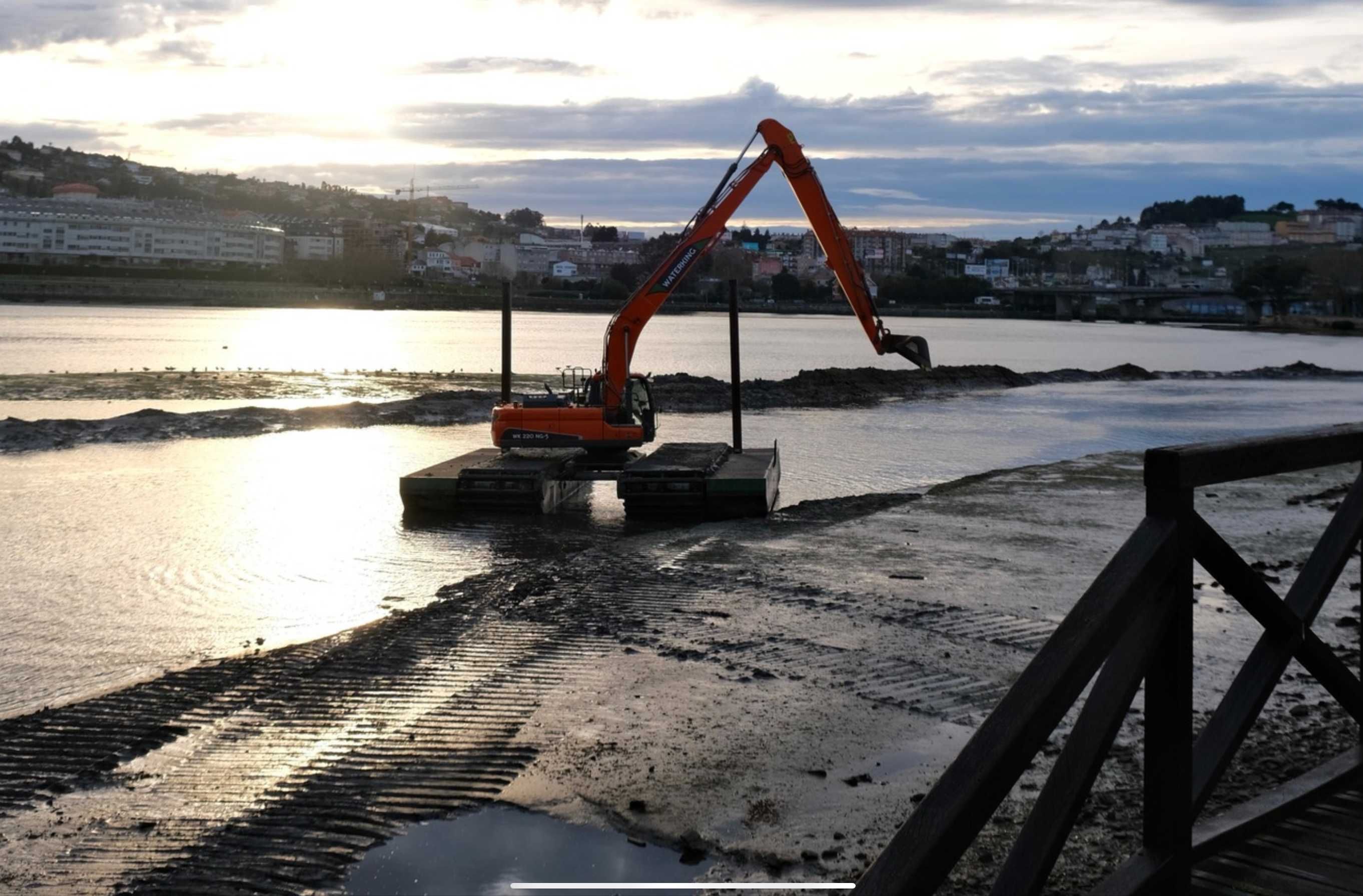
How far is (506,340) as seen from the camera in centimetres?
2355

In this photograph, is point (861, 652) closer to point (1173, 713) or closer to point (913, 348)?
point (1173, 713)

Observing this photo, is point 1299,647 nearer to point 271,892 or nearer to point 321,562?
point 271,892

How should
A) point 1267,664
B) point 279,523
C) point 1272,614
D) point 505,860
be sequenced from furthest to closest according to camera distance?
point 279,523
point 505,860
point 1267,664
point 1272,614

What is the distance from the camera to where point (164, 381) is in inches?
1622

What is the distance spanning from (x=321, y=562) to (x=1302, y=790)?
1162 cm

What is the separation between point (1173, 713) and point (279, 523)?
50.1 feet

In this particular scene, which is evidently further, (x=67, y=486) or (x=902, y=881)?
(x=67, y=486)

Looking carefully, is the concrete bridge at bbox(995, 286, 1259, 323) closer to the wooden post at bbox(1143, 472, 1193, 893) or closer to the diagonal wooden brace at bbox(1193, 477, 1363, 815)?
the diagonal wooden brace at bbox(1193, 477, 1363, 815)

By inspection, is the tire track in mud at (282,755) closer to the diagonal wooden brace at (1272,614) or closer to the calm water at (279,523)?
the calm water at (279,523)

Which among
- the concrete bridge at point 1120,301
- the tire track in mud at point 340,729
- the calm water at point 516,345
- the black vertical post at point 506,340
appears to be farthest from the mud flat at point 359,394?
the concrete bridge at point 1120,301

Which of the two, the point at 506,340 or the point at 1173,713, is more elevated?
the point at 506,340

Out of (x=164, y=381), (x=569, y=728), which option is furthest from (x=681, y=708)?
(x=164, y=381)

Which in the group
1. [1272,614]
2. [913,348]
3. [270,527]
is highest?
[913,348]

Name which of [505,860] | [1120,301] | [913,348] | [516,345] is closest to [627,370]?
[913,348]
